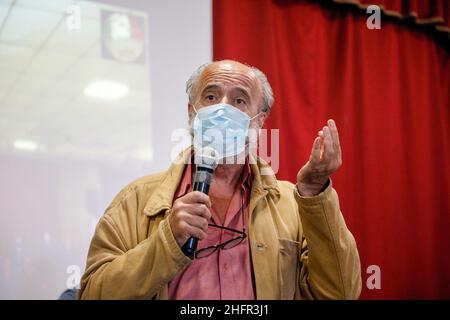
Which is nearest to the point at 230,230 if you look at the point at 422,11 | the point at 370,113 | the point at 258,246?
the point at 258,246

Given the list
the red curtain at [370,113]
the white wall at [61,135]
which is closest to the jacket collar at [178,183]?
the white wall at [61,135]

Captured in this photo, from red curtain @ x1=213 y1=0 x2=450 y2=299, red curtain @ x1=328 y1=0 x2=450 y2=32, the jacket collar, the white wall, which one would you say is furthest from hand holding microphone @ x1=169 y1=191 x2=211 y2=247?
red curtain @ x1=328 y1=0 x2=450 y2=32

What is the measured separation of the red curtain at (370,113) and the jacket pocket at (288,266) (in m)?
0.78

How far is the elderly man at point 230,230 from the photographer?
0.85m

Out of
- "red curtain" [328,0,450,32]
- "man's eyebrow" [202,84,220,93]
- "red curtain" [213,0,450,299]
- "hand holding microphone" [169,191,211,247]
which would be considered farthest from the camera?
"red curtain" [328,0,450,32]

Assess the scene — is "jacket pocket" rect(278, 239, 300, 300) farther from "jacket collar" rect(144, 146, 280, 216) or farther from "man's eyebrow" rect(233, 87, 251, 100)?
"man's eyebrow" rect(233, 87, 251, 100)

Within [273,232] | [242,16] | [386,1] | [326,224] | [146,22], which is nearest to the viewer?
[326,224]

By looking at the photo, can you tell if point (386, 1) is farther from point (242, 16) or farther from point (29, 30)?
point (29, 30)

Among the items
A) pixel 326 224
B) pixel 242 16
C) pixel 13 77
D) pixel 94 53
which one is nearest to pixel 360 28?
pixel 242 16

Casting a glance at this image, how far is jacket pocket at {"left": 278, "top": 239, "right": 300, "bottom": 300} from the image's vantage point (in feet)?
3.26

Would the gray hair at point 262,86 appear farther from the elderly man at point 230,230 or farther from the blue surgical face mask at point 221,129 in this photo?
the blue surgical face mask at point 221,129

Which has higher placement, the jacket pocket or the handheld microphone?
the handheld microphone
